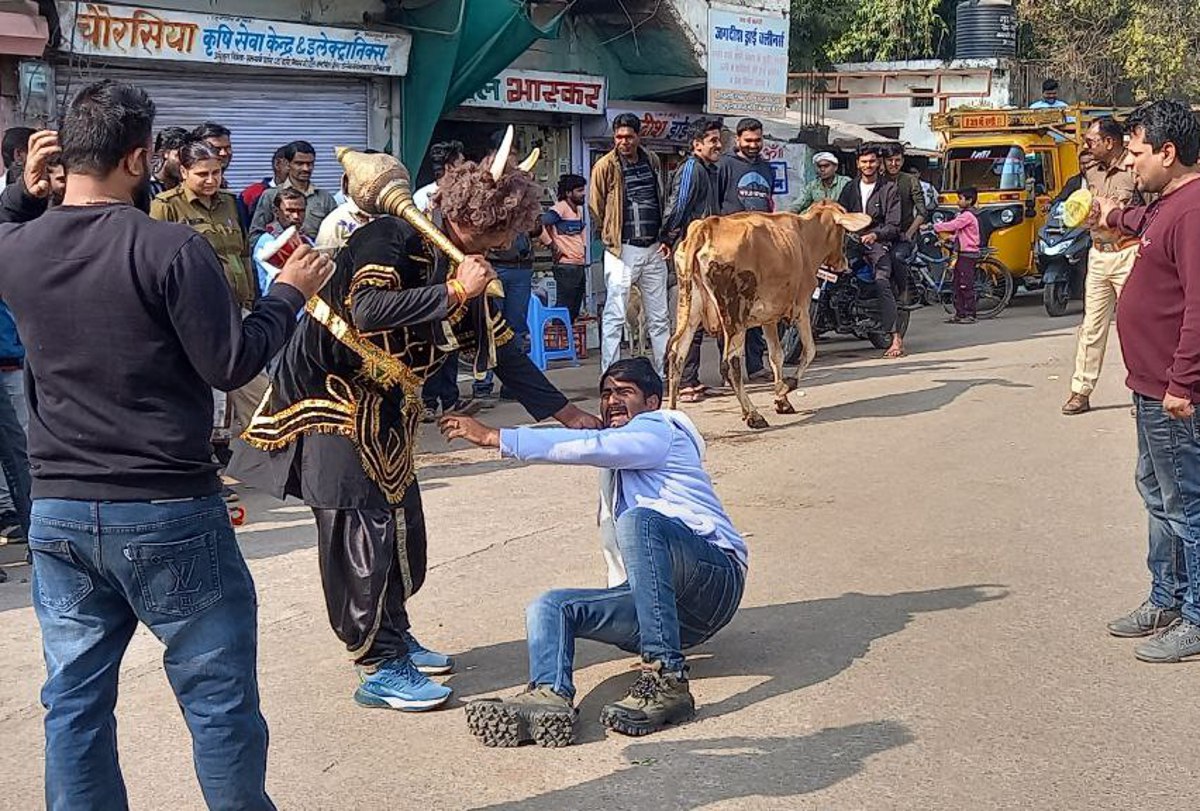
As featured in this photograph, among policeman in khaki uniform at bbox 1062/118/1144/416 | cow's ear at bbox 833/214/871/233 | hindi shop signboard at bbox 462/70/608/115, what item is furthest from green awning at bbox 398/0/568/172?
policeman in khaki uniform at bbox 1062/118/1144/416

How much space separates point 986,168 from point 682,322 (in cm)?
957

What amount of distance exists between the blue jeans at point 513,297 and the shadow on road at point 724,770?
6682 mm

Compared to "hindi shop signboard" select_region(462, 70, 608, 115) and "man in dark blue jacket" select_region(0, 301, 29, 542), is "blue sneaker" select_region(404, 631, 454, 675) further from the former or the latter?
"hindi shop signboard" select_region(462, 70, 608, 115)

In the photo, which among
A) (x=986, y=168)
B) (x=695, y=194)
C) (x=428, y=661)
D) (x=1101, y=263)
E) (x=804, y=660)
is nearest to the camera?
(x=428, y=661)

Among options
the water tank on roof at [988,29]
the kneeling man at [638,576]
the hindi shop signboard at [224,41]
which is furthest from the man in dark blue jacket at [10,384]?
the water tank on roof at [988,29]

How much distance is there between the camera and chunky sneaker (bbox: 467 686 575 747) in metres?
4.48

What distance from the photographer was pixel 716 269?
386 inches

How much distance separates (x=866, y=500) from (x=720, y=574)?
301cm

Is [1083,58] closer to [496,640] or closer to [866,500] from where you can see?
[866,500]

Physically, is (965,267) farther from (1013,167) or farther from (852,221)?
(852,221)

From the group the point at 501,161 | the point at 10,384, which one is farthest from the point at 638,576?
the point at 10,384

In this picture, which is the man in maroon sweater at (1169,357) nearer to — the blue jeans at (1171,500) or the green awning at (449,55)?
the blue jeans at (1171,500)

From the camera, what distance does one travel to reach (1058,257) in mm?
16656

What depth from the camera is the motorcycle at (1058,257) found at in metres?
16.5
